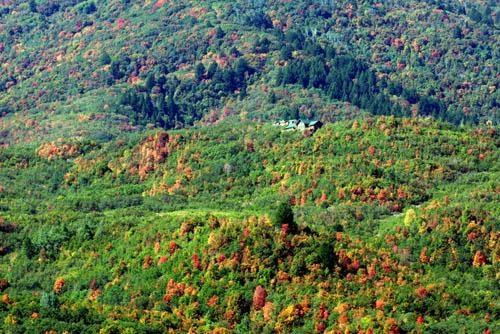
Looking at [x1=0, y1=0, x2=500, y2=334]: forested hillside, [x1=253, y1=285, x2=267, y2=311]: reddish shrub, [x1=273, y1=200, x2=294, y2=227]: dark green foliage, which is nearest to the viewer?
[x1=0, y1=0, x2=500, y2=334]: forested hillside

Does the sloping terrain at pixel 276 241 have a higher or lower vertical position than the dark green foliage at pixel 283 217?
lower

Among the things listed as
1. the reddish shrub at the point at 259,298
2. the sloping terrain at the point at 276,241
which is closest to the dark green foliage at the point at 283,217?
the sloping terrain at the point at 276,241

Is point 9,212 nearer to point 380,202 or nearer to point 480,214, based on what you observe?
point 380,202

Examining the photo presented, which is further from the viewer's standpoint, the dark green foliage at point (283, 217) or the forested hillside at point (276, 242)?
the dark green foliage at point (283, 217)

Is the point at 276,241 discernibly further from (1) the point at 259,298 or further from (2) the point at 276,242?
(1) the point at 259,298

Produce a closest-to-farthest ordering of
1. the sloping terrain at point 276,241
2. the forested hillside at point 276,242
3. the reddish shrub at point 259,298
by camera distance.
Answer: the forested hillside at point 276,242, the sloping terrain at point 276,241, the reddish shrub at point 259,298

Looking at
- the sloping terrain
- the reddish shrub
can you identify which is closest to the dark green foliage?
the sloping terrain

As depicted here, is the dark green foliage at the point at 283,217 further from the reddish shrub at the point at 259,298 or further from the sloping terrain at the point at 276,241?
the reddish shrub at the point at 259,298

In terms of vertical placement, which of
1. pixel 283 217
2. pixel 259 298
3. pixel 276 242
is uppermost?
pixel 283 217

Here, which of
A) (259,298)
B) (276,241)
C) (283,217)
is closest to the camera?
(259,298)

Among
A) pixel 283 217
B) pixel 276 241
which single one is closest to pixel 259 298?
pixel 276 241

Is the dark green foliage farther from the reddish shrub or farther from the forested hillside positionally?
the reddish shrub

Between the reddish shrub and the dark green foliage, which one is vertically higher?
the dark green foliage
